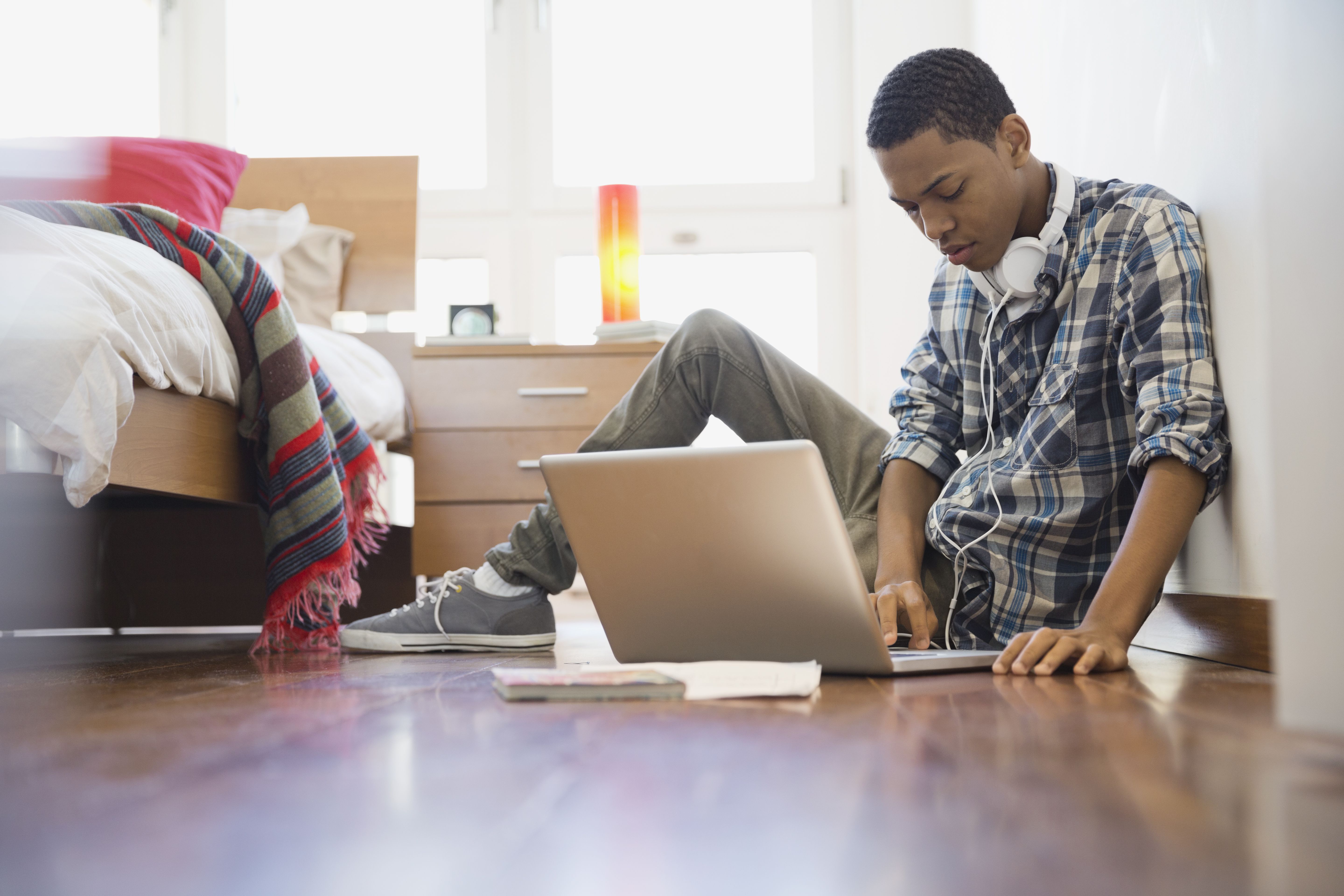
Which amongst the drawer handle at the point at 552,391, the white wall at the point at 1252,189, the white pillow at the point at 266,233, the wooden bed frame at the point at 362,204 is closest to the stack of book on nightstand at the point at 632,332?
the drawer handle at the point at 552,391

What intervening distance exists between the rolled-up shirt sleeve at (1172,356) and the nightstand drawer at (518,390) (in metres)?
1.46

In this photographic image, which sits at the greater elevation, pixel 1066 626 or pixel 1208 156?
pixel 1208 156

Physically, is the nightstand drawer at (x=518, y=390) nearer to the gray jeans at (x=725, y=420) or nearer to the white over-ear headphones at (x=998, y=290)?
the gray jeans at (x=725, y=420)

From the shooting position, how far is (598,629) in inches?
75.3

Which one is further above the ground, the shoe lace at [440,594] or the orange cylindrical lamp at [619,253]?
the orange cylindrical lamp at [619,253]

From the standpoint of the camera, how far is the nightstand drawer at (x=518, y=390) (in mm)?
2420

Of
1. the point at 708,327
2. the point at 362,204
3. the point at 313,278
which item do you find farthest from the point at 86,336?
the point at 362,204

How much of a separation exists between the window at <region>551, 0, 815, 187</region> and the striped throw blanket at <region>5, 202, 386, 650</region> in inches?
72.6

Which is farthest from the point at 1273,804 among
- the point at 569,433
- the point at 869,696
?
the point at 569,433

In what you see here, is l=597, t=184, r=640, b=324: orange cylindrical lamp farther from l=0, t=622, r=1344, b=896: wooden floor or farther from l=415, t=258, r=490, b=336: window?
l=0, t=622, r=1344, b=896: wooden floor

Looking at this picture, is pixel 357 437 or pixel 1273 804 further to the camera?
pixel 357 437

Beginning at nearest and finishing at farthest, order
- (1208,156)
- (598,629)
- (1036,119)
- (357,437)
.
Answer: (1208,156), (357,437), (1036,119), (598,629)

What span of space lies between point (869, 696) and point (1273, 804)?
37cm

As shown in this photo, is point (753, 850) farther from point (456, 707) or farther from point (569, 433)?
point (569, 433)
